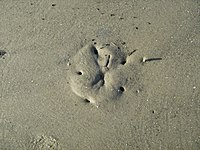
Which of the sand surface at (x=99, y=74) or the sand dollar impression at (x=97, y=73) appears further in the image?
the sand dollar impression at (x=97, y=73)

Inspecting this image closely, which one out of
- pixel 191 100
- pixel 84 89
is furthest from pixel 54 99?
pixel 191 100

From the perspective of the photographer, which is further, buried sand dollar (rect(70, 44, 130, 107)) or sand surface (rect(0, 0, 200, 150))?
buried sand dollar (rect(70, 44, 130, 107))

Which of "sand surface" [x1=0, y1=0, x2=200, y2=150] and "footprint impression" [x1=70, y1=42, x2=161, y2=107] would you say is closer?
"sand surface" [x1=0, y1=0, x2=200, y2=150]

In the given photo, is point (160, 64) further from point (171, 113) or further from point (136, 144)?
point (136, 144)

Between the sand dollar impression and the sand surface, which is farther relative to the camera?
the sand dollar impression

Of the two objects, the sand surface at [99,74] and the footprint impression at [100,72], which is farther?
the footprint impression at [100,72]
